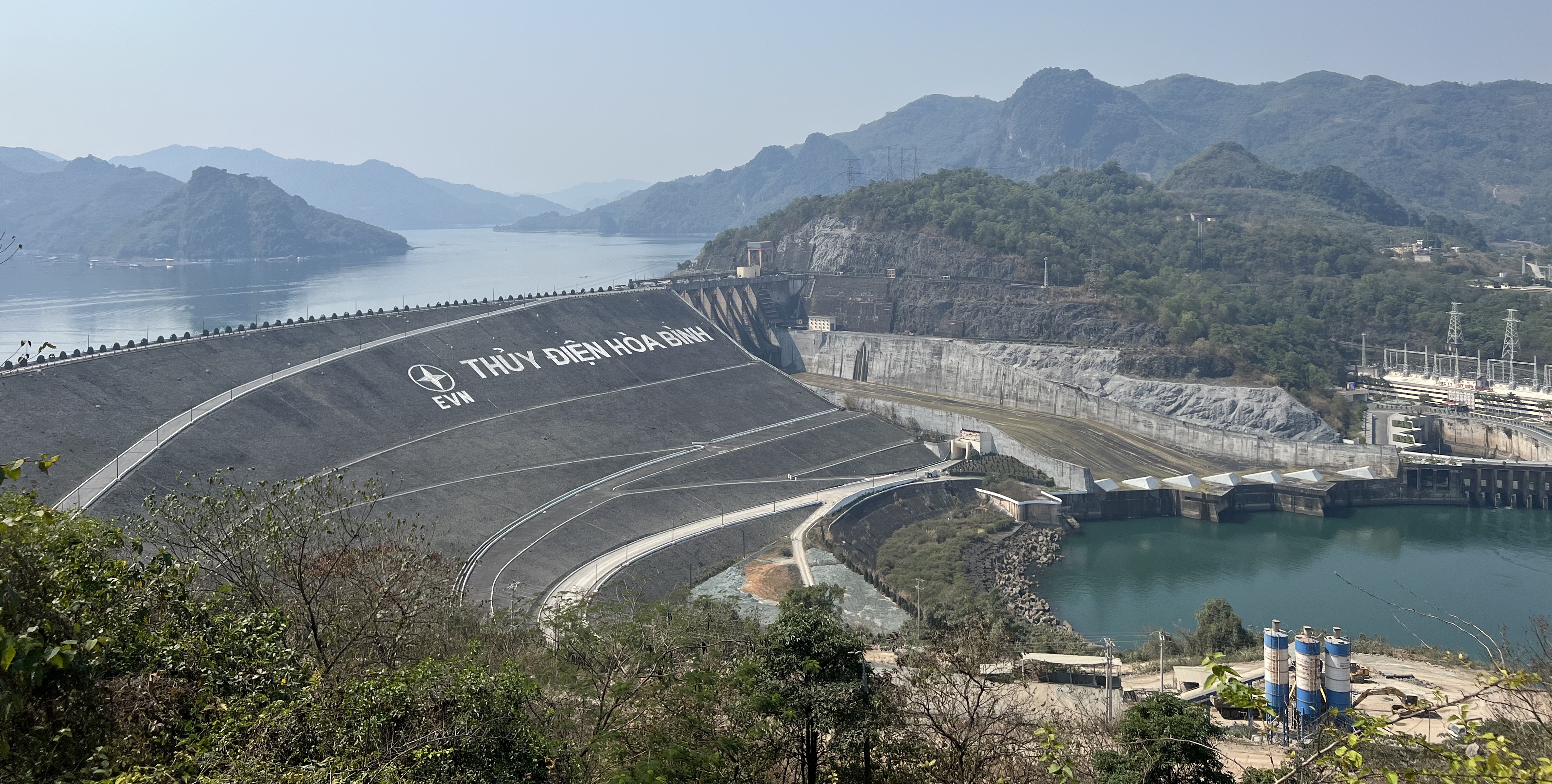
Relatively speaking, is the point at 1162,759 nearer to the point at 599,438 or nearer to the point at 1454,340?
the point at 599,438

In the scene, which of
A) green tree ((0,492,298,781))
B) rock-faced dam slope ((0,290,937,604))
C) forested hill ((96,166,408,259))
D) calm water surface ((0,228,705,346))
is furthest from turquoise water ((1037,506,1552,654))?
forested hill ((96,166,408,259))

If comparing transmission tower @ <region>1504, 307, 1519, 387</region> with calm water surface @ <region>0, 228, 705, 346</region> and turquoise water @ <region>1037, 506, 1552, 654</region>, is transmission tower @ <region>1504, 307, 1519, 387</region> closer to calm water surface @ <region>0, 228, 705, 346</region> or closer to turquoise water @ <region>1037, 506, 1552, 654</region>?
turquoise water @ <region>1037, 506, 1552, 654</region>

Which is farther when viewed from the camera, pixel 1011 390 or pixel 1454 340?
pixel 1454 340

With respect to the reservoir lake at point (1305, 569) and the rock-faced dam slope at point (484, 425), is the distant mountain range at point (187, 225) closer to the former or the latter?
the reservoir lake at point (1305, 569)

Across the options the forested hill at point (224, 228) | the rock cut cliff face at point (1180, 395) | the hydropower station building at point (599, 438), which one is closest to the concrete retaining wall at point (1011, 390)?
the hydropower station building at point (599, 438)

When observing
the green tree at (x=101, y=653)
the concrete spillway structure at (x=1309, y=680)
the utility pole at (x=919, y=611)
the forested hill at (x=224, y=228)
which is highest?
the forested hill at (x=224, y=228)

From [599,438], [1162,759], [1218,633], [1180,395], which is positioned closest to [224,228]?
[599,438]

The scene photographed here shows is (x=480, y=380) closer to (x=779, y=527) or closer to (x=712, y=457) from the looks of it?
(x=712, y=457)
